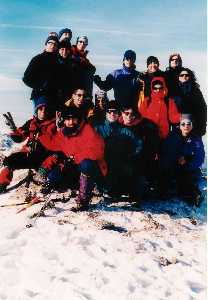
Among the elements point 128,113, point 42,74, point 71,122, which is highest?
point 42,74

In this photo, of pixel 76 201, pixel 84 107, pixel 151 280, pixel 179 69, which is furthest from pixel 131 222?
pixel 179 69

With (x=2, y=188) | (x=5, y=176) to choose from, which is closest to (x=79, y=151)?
(x=5, y=176)

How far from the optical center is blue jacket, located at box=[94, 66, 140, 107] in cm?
858

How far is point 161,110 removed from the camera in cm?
828

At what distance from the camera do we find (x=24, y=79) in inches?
323

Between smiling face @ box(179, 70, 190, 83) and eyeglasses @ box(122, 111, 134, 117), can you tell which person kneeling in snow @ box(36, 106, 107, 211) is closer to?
eyeglasses @ box(122, 111, 134, 117)

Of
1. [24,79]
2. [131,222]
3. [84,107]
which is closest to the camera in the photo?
[131,222]

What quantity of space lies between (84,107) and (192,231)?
2.58 m

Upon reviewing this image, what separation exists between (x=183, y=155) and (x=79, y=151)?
5.85ft

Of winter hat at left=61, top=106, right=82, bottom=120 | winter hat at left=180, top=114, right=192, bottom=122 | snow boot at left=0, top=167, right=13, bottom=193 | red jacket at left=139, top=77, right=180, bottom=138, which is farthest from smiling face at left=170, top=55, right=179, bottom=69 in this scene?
snow boot at left=0, top=167, right=13, bottom=193

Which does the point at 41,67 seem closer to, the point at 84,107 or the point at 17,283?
the point at 84,107

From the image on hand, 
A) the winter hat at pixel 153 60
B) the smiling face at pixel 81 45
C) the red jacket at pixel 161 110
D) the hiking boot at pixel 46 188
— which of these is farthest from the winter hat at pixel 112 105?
the smiling face at pixel 81 45

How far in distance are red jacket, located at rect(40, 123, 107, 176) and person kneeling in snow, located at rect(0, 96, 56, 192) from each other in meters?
0.30

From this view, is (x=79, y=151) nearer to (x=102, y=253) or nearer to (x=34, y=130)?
(x=34, y=130)
